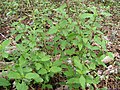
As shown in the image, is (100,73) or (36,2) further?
(36,2)

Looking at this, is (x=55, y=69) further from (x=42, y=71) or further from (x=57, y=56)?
(x=57, y=56)

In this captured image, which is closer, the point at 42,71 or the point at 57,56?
the point at 42,71

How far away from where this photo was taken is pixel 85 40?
2.52 meters

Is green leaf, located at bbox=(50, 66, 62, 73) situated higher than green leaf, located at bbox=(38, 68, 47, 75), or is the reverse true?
green leaf, located at bbox=(50, 66, 62, 73)

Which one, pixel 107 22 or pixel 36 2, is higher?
pixel 36 2

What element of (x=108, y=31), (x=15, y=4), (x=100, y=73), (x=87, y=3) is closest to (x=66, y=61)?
(x=100, y=73)

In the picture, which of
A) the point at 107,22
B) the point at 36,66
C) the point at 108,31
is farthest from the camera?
the point at 107,22

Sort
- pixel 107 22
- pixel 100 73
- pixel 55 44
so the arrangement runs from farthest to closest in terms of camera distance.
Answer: pixel 107 22 → pixel 100 73 → pixel 55 44

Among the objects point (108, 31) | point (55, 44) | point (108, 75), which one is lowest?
point (108, 75)

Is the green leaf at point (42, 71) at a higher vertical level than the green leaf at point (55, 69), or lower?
lower

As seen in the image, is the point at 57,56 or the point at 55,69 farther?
the point at 57,56

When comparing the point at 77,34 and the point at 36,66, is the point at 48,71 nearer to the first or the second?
the point at 36,66

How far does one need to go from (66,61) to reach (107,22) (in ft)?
7.17

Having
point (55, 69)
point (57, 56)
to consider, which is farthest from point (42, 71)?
point (57, 56)
